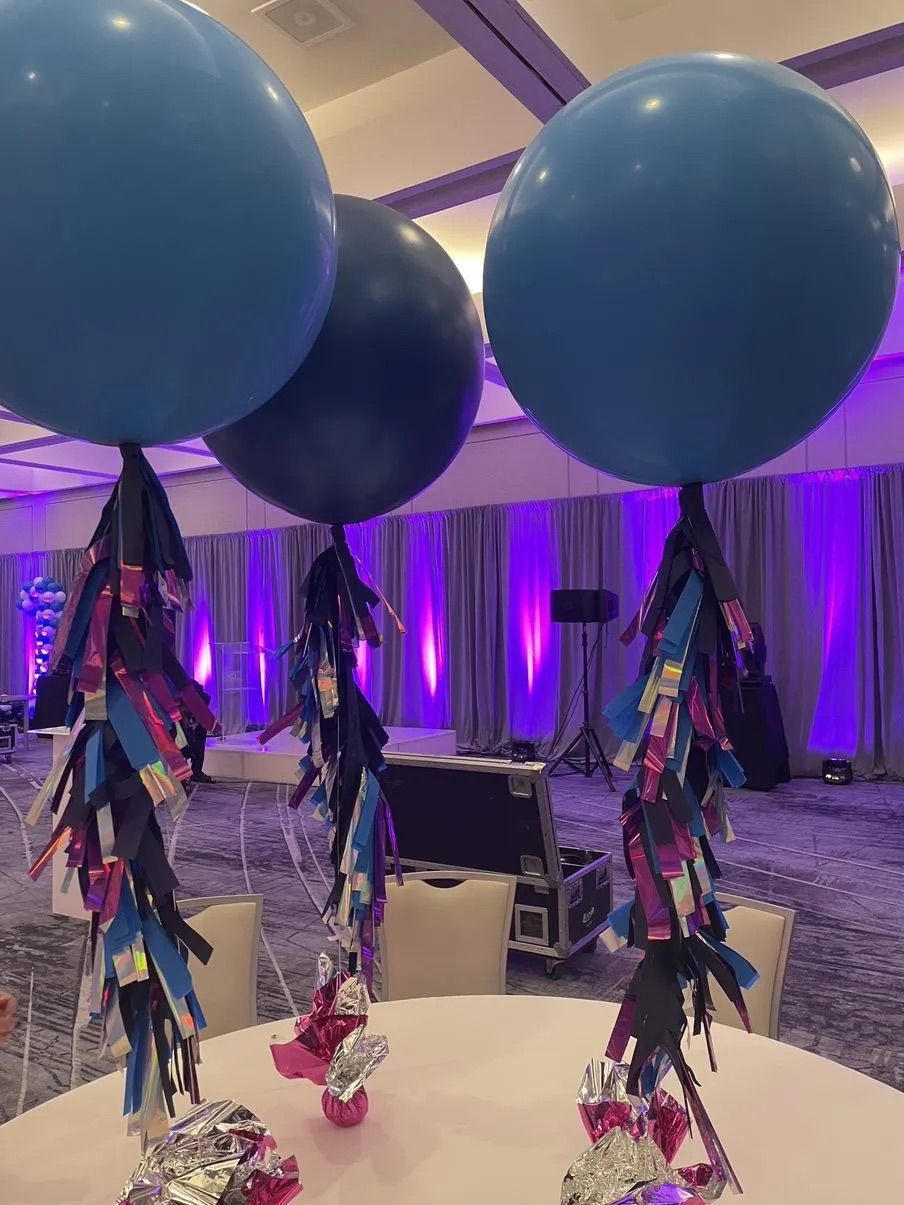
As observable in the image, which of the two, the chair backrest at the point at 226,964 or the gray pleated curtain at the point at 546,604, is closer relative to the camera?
the chair backrest at the point at 226,964

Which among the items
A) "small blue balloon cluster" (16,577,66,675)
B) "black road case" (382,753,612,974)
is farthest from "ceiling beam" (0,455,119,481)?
"black road case" (382,753,612,974)

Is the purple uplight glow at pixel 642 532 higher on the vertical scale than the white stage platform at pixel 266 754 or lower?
higher

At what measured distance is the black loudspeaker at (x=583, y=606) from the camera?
25.5 feet

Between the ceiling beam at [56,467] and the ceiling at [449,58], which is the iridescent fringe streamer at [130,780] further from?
the ceiling beam at [56,467]

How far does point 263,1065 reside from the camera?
1620 mm

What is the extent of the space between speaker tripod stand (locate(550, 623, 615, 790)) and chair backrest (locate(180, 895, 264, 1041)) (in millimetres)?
Result: 5710

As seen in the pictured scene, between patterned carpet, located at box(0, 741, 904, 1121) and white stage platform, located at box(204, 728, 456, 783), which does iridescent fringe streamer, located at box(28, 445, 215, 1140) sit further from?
white stage platform, located at box(204, 728, 456, 783)

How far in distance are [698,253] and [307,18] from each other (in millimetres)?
3581

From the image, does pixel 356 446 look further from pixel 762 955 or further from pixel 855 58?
pixel 855 58

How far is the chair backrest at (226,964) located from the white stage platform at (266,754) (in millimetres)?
5446

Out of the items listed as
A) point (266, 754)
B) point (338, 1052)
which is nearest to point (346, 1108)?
point (338, 1052)

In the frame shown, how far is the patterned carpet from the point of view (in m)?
3.02

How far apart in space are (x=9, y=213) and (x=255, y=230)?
25 centimetres

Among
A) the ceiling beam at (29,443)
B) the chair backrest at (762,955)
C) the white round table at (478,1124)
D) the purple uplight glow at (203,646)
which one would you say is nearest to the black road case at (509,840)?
the chair backrest at (762,955)
